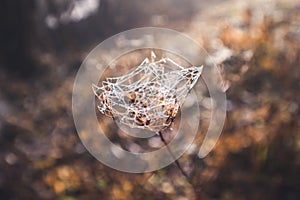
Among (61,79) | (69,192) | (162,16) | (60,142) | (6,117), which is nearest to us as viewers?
(69,192)

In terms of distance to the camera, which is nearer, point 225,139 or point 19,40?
point 225,139

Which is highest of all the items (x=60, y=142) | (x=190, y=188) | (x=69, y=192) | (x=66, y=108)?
(x=66, y=108)

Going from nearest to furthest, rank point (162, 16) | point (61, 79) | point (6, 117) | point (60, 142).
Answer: point (60, 142) → point (6, 117) → point (61, 79) → point (162, 16)

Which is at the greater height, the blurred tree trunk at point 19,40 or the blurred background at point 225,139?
the blurred tree trunk at point 19,40

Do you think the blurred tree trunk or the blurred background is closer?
the blurred background

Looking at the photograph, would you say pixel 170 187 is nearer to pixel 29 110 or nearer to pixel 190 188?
pixel 190 188

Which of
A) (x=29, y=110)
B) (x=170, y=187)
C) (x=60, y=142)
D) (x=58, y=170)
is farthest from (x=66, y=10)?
(x=170, y=187)

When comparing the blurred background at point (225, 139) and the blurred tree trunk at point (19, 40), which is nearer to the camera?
the blurred background at point (225, 139)

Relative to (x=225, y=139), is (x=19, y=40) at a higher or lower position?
higher

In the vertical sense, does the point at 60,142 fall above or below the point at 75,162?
above

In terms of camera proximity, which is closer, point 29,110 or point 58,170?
point 58,170

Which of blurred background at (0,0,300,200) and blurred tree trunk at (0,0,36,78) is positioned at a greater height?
blurred tree trunk at (0,0,36,78)
